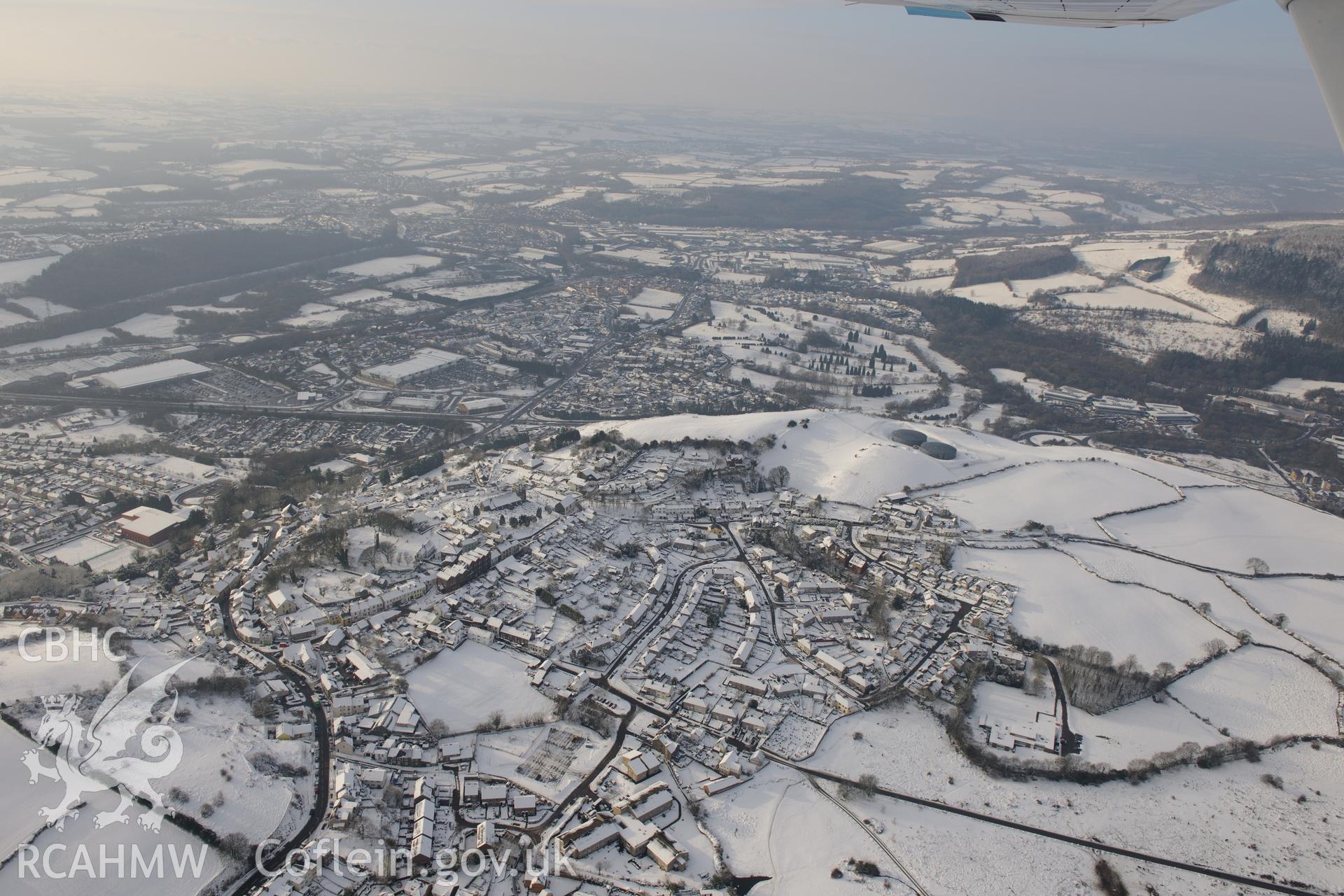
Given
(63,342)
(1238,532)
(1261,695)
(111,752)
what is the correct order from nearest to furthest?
(111,752) → (1261,695) → (1238,532) → (63,342)

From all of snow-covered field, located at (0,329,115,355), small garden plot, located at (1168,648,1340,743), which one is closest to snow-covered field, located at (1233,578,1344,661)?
small garden plot, located at (1168,648,1340,743)

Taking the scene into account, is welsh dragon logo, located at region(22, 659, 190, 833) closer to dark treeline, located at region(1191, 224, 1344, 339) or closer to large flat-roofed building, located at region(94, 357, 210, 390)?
large flat-roofed building, located at region(94, 357, 210, 390)

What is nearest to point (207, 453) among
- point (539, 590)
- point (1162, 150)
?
point (539, 590)

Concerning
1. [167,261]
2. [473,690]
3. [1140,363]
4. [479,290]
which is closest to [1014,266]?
[1140,363]

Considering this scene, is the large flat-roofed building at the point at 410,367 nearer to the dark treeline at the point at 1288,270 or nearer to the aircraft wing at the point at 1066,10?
the aircraft wing at the point at 1066,10

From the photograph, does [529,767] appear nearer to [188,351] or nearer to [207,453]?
[207,453]

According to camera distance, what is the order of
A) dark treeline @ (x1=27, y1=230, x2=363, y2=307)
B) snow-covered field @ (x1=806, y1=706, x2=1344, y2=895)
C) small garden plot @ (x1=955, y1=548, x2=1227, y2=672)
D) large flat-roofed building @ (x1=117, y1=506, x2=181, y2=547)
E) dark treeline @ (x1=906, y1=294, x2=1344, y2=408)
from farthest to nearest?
dark treeline @ (x1=27, y1=230, x2=363, y2=307) → dark treeline @ (x1=906, y1=294, x2=1344, y2=408) → large flat-roofed building @ (x1=117, y1=506, x2=181, y2=547) → small garden plot @ (x1=955, y1=548, x2=1227, y2=672) → snow-covered field @ (x1=806, y1=706, x2=1344, y2=895)

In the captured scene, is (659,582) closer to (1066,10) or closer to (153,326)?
(1066,10)
